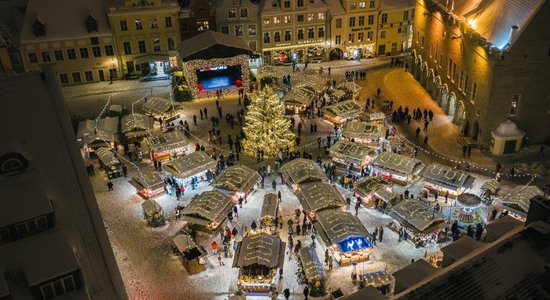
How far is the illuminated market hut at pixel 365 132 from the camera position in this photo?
51.2 meters

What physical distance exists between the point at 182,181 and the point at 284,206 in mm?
9425

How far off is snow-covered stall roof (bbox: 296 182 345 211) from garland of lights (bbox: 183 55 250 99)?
25.2m

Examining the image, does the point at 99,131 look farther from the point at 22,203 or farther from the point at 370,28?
the point at 370,28

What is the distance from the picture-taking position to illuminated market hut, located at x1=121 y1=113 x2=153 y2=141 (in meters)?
54.0

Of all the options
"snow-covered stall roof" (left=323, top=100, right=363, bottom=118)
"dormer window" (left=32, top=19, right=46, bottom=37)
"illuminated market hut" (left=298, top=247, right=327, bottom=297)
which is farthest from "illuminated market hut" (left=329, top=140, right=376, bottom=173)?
"dormer window" (left=32, top=19, right=46, bottom=37)

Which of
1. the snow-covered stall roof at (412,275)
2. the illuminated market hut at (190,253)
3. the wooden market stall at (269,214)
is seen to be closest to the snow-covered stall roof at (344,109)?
the wooden market stall at (269,214)

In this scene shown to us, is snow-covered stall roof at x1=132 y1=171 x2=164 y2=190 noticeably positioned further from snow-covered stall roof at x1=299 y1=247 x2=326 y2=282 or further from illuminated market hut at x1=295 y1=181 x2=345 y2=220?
snow-covered stall roof at x1=299 y1=247 x2=326 y2=282

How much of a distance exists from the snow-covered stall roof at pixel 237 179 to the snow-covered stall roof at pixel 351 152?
7.83 metres

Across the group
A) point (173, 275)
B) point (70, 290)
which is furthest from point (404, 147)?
point (70, 290)

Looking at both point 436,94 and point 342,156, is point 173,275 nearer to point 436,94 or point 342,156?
point 342,156

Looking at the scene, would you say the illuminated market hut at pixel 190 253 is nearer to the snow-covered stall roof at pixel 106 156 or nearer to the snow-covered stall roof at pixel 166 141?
the snow-covered stall roof at pixel 106 156

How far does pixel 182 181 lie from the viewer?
47094mm

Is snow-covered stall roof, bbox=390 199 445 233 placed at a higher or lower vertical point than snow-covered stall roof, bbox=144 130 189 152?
lower

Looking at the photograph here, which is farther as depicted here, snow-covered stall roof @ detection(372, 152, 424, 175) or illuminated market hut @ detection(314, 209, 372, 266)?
snow-covered stall roof @ detection(372, 152, 424, 175)
